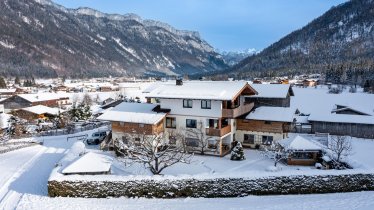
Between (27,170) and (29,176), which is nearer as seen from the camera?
(29,176)

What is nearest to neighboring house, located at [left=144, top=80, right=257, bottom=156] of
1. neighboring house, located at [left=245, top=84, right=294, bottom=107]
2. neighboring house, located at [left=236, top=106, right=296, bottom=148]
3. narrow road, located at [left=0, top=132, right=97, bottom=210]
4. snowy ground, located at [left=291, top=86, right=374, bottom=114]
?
neighboring house, located at [left=236, top=106, right=296, bottom=148]

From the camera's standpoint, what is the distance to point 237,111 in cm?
3312

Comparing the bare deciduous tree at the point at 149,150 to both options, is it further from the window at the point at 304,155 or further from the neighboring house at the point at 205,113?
the window at the point at 304,155

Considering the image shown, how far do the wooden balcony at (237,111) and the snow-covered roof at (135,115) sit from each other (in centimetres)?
572

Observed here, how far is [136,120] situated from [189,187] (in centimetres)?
1202

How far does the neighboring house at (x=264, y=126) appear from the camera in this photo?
33.5 meters

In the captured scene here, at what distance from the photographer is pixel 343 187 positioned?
22375 mm

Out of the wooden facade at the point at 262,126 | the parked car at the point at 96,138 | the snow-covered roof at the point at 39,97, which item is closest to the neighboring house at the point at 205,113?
the wooden facade at the point at 262,126

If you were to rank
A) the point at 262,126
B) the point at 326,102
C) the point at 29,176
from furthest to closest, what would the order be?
the point at 326,102
the point at 262,126
the point at 29,176

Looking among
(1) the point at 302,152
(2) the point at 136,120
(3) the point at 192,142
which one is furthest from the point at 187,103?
(1) the point at 302,152

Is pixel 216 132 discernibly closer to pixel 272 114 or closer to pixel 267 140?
pixel 267 140

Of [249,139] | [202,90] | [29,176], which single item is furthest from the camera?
[249,139]

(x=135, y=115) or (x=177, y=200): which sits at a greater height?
(x=135, y=115)

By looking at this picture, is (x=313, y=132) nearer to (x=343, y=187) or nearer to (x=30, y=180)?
(x=343, y=187)
